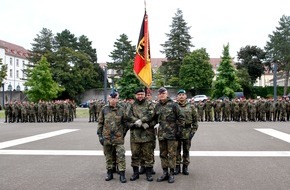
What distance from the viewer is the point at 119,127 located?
306 inches

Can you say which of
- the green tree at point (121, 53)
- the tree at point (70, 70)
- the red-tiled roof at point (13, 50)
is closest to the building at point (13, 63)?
the red-tiled roof at point (13, 50)

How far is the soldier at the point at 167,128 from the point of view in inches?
296

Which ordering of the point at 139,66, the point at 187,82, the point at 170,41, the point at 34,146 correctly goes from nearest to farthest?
the point at 139,66 → the point at 34,146 → the point at 187,82 → the point at 170,41

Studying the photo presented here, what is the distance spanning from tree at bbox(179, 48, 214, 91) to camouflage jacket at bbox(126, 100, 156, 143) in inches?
2232

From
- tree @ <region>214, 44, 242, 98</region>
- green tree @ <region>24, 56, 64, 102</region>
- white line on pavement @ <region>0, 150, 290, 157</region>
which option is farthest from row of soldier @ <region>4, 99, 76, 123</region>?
tree @ <region>214, 44, 242, 98</region>

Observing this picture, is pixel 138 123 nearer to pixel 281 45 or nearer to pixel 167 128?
pixel 167 128

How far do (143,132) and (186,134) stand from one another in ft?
3.82

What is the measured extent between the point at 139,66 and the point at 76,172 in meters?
4.33

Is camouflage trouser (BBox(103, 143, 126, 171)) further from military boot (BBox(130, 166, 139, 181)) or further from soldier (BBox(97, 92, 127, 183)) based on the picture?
military boot (BBox(130, 166, 139, 181))

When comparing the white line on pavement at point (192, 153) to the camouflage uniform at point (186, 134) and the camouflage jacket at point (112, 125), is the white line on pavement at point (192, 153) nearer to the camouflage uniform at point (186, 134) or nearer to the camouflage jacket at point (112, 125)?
the camouflage uniform at point (186, 134)

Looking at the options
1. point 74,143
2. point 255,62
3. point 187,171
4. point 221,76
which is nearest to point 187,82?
point 221,76

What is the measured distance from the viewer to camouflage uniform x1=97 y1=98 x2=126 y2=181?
25.0 ft

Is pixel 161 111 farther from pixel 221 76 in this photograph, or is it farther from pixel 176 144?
pixel 221 76

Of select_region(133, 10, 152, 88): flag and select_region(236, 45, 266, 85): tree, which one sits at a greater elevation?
select_region(236, 45, 266, 85): tree
